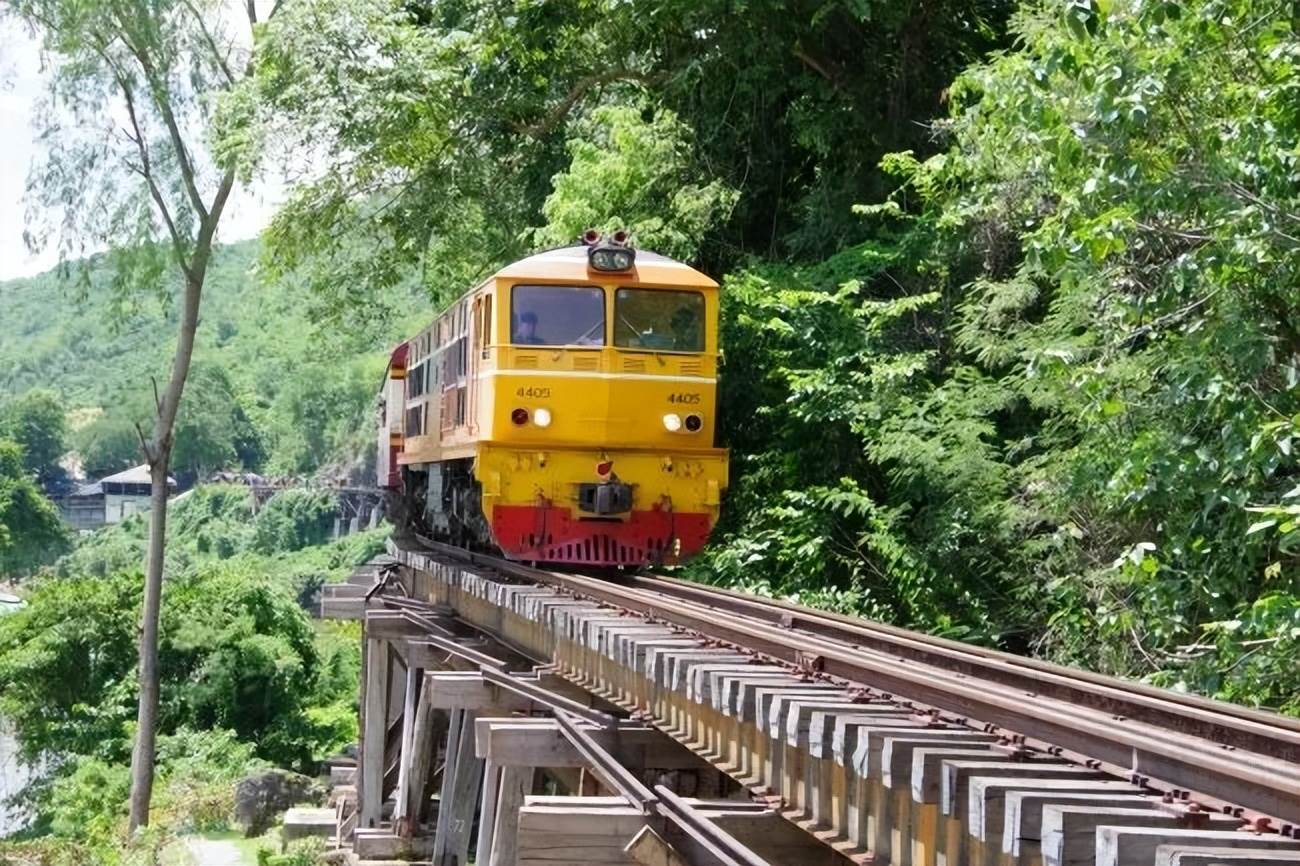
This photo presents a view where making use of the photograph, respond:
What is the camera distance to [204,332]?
378ft

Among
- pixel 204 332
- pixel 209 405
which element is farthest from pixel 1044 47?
pixel 204 332

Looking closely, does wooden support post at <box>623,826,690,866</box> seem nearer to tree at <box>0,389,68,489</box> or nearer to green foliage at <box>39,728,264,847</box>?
green foliage at <box>39,728,264,847</box>

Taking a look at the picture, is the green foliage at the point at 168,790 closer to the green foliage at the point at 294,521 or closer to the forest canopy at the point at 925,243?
the forest canopy at the point at 925,243

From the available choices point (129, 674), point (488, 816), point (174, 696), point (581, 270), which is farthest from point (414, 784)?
point (129, 674)

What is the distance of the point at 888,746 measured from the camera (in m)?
4.58

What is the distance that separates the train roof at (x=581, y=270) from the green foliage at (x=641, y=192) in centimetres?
505

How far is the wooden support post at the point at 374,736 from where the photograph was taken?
15875mm

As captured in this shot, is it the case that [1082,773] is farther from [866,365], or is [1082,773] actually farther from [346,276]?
[346,276]

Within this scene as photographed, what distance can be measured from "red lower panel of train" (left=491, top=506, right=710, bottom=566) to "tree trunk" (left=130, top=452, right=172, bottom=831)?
12008 millimetres

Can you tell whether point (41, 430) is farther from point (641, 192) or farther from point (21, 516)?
point (641, 192)

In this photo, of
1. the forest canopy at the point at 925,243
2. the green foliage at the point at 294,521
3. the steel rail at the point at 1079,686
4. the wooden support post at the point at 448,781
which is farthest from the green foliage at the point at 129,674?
the green foliage at the point at 294,521

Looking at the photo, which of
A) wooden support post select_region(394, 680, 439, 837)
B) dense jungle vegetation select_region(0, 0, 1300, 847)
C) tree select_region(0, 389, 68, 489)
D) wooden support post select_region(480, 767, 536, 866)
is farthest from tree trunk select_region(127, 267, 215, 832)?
tree select_region(0, 389, 68, 489)

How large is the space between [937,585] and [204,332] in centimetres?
10601

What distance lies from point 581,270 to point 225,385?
8722 centimetres
